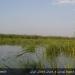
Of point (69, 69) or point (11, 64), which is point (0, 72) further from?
point (69, 69)

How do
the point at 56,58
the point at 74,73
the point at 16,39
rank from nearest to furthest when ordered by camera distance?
the point at 74,73 → the point at 56,58 → the point at 16,39

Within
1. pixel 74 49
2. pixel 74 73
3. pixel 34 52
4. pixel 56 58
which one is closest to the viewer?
pixel 74 73

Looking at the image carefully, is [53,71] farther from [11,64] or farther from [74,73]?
[11,64]

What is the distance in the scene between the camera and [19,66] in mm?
5645

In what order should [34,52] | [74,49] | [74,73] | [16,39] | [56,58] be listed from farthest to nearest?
1. [16,39]
2. [74,49]
3. [34,52]
4. [56,58]
5. [74,73]

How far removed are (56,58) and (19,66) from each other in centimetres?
69

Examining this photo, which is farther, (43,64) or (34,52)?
(34,52)

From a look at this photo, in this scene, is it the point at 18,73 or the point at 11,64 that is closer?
the point at 18,73

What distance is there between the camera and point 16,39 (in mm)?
15773

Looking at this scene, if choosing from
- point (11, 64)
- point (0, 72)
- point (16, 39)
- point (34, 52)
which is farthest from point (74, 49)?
point (16, 39)

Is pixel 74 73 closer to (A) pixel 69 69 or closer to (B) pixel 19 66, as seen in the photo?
(A) pixel 69 69

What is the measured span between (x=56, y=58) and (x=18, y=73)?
0.76 metres

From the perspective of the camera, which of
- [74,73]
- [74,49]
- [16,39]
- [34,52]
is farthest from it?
[16,39]

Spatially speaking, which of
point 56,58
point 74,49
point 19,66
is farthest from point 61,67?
point 74,49
